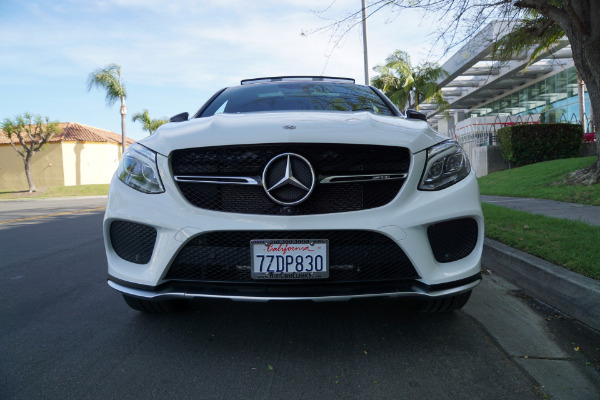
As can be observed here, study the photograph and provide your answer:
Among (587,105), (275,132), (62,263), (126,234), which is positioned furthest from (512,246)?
(587,105)

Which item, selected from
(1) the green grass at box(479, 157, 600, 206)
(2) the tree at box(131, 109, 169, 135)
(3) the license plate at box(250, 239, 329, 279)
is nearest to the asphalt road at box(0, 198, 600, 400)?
(3) the license plate at box(250, 239, 329, 279)

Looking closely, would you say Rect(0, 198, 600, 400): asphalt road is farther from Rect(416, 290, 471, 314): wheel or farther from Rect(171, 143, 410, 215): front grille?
Rect(171, 143, 410, 215): front grille

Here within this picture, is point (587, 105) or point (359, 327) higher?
point (587, 105)

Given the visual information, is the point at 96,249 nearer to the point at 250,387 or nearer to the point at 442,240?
the point at 250,387

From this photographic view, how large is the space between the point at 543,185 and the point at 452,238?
8262mm

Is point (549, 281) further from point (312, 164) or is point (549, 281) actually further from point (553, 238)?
point (312, 164)

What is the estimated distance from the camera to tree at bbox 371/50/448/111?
22531mm

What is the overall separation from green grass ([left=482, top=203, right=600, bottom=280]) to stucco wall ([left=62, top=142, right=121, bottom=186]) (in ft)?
127

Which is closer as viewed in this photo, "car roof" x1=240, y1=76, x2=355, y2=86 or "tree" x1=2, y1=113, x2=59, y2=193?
"car roof" x1=240, y1=76, x2=355, y2=86

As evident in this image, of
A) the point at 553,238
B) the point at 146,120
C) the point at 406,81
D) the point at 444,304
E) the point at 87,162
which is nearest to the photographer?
the point at 444,304

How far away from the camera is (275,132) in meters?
2.26

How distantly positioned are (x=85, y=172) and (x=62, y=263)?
37.8 meters

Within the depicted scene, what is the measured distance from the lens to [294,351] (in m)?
2.31

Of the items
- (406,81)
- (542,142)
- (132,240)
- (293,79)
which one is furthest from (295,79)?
(406,81)
